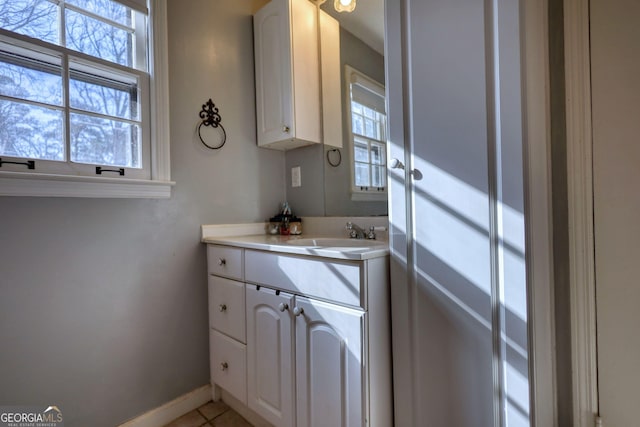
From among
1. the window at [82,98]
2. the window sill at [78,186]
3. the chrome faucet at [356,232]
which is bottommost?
the chrome faucet at [356,232]

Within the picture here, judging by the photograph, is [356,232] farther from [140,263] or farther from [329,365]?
[140,263]

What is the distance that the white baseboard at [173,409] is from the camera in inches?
56.3

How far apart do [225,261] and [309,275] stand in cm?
61

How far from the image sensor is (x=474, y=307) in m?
0.91

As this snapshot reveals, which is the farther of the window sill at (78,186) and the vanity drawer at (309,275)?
the window sill at (78,186)

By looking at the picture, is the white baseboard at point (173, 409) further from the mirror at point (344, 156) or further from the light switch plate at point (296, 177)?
the light switch plate at point (296, 177)

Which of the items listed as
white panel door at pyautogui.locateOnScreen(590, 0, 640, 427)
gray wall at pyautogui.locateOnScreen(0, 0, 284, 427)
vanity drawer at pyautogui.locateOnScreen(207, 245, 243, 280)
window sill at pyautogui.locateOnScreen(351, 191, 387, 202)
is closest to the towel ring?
gray wall at pyautogui.locateOnScreen(0, 0, 284, 427)

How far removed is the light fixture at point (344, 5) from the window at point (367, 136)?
33 centimetres

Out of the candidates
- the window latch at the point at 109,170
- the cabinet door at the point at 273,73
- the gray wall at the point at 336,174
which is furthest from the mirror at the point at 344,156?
the window latch at the point at 109,170

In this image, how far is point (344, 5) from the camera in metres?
1.70

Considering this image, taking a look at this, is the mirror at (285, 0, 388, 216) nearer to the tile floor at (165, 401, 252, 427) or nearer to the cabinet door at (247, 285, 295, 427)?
the cabinet door at (247, 285, 295, 427)

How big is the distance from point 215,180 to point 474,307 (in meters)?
1.47

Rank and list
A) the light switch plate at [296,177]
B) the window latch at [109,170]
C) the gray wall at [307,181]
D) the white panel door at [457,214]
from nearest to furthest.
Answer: the white panel door at [457,214] → the window latch at [109,170] → the gray wall at [307,181] → the light switch plate at [296,177]

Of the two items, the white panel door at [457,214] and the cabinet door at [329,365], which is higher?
the white panel door at [457,214]
